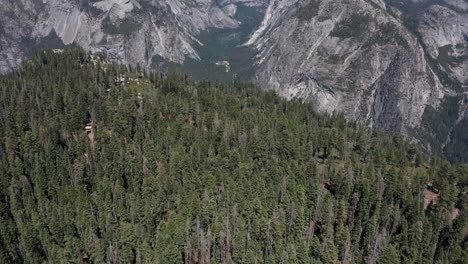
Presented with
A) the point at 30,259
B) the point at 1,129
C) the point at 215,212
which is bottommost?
the point at 30,259

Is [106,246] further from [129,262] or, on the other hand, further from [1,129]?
[1,129]

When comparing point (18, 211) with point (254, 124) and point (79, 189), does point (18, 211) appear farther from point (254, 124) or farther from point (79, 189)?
point (254, 124)

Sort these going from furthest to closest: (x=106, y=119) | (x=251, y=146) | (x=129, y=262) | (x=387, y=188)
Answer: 1. (x=106, y=119)
2. (x=251, y=146)
3. (x=387, y=188)
4. (x=129, y=262)

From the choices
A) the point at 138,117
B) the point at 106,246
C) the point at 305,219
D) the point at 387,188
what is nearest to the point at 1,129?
the point at 138,117

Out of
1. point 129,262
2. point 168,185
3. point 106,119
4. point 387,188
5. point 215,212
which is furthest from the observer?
point 106,119

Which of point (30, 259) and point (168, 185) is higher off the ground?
point (168, 185)

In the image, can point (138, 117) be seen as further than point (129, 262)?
Yes
